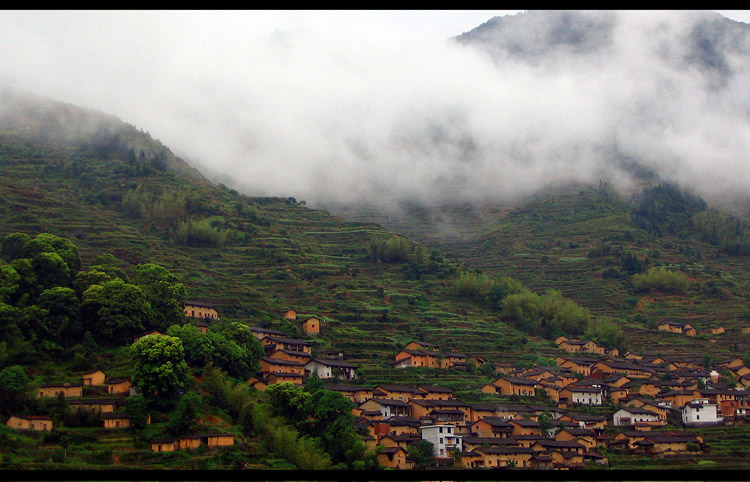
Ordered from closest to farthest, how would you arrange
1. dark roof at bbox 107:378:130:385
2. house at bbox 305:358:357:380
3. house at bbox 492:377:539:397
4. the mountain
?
dark roof at bbox 107:378:130:385 → house at bbox 305:358:357:380 → house at bbox 492:377:539:397 → the mountain

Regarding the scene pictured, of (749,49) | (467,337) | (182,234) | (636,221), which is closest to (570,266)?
(636,221)

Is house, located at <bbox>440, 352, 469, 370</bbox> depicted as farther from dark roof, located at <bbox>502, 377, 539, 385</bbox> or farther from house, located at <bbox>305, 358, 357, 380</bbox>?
house, located at <bbox>305, 358, 357, 380</bbox>

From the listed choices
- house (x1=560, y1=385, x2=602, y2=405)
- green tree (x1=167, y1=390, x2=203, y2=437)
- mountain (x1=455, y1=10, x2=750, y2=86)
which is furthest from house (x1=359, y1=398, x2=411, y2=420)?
mountain (x1=455, y1=10, x2=750, y2=86)

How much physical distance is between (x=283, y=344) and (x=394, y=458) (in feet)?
34.1

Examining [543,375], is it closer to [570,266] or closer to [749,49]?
[570,266]

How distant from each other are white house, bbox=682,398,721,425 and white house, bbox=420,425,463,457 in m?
10.6

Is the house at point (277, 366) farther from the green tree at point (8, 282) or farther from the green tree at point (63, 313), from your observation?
the green tree at point (8, 282)

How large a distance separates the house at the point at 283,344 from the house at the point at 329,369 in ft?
5.17

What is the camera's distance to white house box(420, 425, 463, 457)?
2912cm

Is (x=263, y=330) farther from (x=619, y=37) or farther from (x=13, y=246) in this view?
(x=619, y=37)

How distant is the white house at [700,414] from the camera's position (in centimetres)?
3422

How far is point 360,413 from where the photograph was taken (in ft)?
102

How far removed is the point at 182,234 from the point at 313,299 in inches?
397

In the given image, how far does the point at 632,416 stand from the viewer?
3366 centimetres
